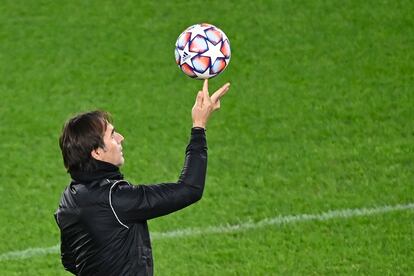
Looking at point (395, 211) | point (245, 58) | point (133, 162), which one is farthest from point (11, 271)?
point (245, 58)

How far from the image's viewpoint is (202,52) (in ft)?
21.1

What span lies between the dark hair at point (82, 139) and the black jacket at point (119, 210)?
52mm

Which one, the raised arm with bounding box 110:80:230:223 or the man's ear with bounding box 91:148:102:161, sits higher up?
the man's ear with bounding box 91:148:102:161

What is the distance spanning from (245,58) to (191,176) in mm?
6573

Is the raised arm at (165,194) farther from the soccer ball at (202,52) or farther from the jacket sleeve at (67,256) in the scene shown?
the soccer ball at (202,52)

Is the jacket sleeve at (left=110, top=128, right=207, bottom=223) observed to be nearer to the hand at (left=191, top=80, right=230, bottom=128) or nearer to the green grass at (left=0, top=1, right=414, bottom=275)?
the hand at (left=191, top=80, right=230, bottom=128)

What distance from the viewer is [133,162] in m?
9.59

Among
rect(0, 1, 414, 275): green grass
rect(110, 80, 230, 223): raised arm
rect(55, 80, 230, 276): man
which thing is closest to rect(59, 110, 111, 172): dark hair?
rect(55, 80, 230, 276): man

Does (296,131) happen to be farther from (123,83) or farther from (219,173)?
(123,83)

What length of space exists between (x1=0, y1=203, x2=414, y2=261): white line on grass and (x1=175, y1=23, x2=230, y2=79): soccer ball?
209 centimetres

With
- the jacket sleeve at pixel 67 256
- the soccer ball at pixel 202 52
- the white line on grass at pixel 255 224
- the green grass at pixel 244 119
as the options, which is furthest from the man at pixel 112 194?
the white line on grass at pixel 255 224

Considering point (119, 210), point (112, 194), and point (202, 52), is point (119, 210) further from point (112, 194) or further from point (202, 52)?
point (202, 52)

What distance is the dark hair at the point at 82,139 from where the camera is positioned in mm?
4949

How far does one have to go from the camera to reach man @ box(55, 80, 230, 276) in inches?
194
